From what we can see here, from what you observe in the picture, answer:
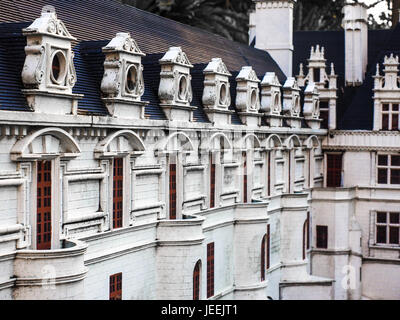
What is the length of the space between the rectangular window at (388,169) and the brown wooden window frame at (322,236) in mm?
4519

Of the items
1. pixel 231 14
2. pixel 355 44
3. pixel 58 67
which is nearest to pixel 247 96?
pixel 58 67

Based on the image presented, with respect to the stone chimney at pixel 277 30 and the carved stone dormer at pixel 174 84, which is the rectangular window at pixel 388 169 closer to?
the stone chimney at pixel 277 30

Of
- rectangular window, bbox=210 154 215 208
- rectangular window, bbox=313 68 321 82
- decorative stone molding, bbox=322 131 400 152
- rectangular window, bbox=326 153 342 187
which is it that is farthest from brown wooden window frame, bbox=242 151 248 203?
rectangular window, bbox=313 68 321 82

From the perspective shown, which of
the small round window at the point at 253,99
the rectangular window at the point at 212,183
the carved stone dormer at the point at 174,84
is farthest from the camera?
the small round window at the point at 253,99

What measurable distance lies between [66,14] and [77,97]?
20.9 feet

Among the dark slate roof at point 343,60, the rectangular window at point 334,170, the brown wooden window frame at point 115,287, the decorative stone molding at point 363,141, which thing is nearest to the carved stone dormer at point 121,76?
the brown wooden window frame at point 115,287

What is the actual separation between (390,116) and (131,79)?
26235 millimetres

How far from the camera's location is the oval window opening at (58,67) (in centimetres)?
2208

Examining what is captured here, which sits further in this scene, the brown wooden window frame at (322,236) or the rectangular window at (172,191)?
the brown wooden window frame at (322,236)

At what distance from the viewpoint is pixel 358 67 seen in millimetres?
51844

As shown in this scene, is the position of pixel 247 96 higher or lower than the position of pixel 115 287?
higher

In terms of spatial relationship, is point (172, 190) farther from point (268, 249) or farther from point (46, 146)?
point (268, 249)

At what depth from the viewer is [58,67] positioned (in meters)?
22.3

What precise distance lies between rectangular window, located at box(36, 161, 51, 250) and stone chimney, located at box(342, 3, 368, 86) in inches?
1313
